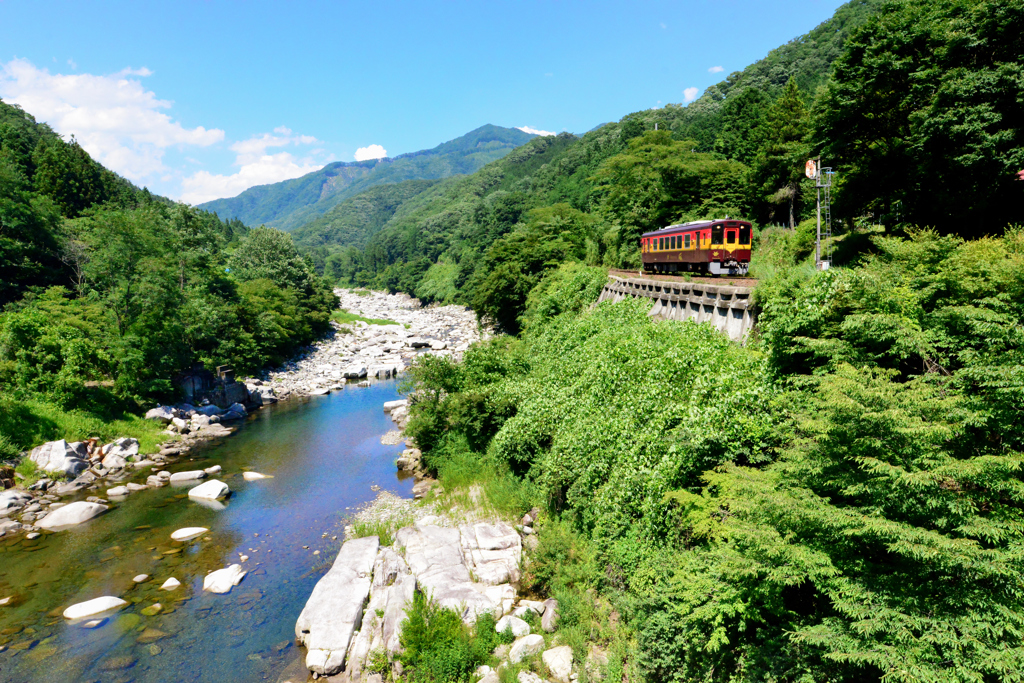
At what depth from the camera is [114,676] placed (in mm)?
11445

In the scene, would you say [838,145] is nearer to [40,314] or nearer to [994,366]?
[994,366]

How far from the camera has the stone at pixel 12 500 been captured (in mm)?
19359

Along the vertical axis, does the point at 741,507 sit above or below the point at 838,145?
below

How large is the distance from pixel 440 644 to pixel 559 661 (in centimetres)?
242

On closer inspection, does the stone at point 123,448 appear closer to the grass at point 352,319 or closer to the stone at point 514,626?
the stone at point 514,626

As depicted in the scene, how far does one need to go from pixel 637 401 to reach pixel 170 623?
13487 mm

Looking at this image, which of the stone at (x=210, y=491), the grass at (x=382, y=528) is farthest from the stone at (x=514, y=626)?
the stone at (x=210, y=491)

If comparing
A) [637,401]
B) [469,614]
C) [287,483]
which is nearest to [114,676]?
[469,614]

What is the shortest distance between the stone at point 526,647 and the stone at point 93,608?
37.4 ft

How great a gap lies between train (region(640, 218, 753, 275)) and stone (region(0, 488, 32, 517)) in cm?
2978

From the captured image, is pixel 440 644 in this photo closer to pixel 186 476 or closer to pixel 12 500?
pixel 186 476

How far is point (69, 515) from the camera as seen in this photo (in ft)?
62.5

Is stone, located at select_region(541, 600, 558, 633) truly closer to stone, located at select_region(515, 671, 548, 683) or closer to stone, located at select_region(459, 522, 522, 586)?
stone, located at select_region(515, 671, 548, 683)

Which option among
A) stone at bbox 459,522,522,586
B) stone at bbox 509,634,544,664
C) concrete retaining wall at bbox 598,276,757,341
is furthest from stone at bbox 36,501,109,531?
concrete retaining wall at bbox 598,276,757,341
